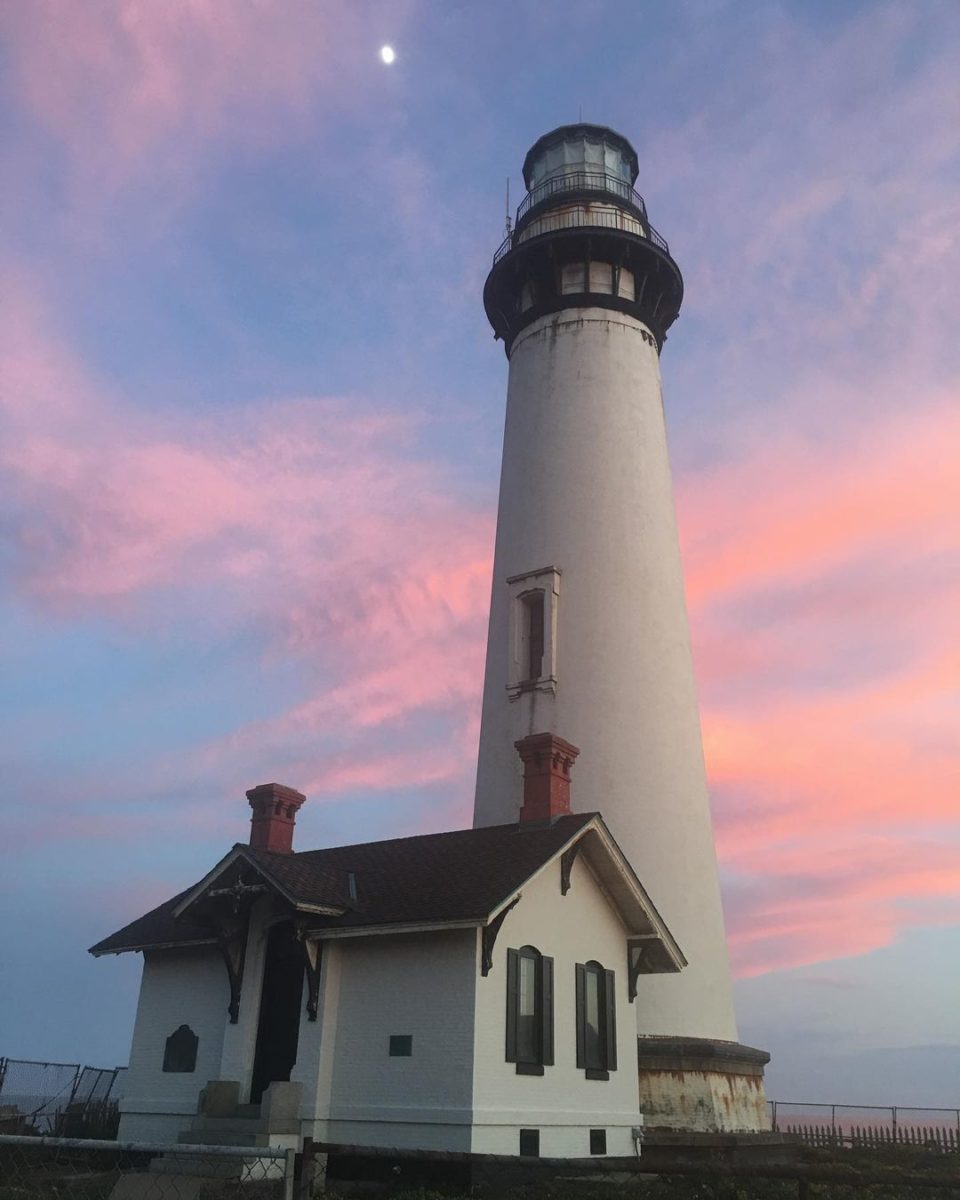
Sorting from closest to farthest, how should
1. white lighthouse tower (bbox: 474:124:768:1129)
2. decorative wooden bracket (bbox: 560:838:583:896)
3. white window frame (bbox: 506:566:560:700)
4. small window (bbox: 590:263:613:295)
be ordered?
decorative wooden bracket (bbox: 560:838:583:896)
white lighthouse tower (bbox: 474:124:768:1129)
white window frame (bbox: 506:566:560:700)
small window (bbox: 590:263:613:295)

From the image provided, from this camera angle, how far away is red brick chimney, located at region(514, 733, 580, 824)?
20.2 metres

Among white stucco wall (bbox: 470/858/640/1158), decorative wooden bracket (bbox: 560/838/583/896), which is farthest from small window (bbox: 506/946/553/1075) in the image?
decorative wooden bracket (bbox: 560/838/583/896)

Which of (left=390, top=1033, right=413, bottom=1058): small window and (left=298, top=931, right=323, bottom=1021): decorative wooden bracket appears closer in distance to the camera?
(left=390, top=1033, right=413, bottom=1058): small window

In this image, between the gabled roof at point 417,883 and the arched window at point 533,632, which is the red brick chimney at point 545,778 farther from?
the arched window at point 533,632

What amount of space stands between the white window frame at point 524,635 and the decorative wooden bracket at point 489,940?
26.0 ft

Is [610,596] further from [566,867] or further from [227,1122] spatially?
[227,1122]

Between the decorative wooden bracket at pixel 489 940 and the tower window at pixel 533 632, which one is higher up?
the tower window at pixel 533 632

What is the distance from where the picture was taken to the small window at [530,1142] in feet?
55.6

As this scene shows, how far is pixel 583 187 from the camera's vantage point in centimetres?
3111

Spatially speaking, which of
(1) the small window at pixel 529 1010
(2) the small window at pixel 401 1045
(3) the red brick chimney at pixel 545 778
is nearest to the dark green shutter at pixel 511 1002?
(1) the small window at pixel 529 1010

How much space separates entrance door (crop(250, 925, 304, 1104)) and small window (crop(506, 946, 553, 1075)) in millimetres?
3797

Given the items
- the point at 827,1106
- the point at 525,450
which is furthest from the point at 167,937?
the point at 827,1106

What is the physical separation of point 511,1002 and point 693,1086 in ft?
17.7

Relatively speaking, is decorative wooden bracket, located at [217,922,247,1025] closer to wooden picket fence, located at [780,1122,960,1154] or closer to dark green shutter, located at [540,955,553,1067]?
dark green shutter, located at [540,955,553,1067]
